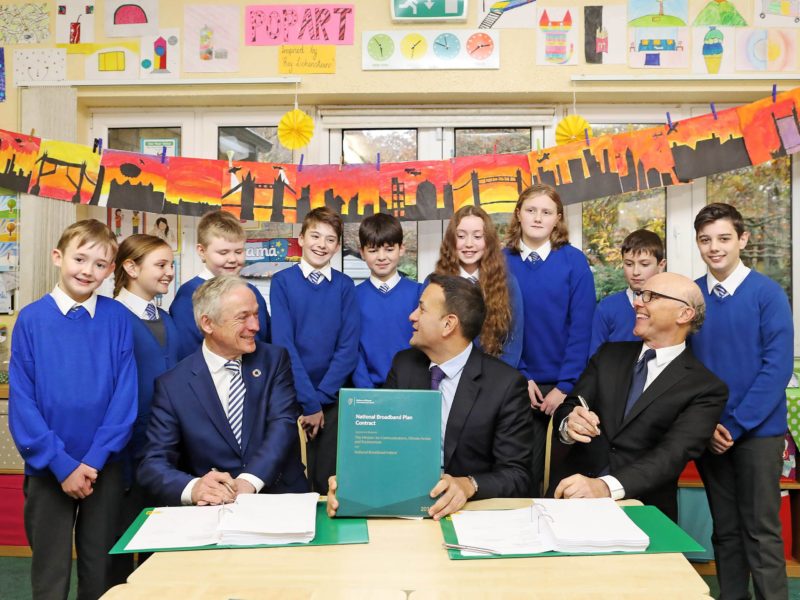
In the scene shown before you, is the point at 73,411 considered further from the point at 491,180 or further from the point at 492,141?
the point at 492,141

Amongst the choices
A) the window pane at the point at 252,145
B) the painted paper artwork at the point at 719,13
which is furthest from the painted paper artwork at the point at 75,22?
the painted paper artwork at the point at 719,13

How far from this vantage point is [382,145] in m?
3.92

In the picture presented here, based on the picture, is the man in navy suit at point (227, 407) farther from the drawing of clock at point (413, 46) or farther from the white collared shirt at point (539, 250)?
the drawing of clock at point (413, 46)

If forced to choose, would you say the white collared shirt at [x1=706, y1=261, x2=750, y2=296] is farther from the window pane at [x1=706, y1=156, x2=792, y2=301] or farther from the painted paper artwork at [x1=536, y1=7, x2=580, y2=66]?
the painted paper artwork at [x1=536, y1=7, x2=580, y2=66]

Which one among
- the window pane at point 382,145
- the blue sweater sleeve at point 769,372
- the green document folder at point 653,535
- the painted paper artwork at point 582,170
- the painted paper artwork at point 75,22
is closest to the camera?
the green document folder at point 653,535

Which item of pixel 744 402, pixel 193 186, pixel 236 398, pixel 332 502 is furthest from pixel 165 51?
pixel 744 402

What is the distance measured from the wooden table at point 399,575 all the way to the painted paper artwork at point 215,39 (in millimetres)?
2945

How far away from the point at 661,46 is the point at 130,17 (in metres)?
2.82

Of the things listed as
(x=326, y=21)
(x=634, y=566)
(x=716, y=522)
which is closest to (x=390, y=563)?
(x=634, y=566)

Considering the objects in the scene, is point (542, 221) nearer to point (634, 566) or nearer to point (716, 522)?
point (716, 522)

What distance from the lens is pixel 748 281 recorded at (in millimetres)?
2580

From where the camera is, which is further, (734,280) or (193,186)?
(193,186)

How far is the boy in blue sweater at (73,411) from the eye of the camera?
2236 mm

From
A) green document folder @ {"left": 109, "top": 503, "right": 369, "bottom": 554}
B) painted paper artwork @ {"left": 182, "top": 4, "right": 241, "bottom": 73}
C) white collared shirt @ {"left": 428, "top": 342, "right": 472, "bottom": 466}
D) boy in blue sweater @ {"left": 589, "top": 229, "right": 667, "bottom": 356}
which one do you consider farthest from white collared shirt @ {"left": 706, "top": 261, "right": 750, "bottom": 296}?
painted paper artwork @ {"left": 182, "top": 4, "right": 241, "bottom": 73}
